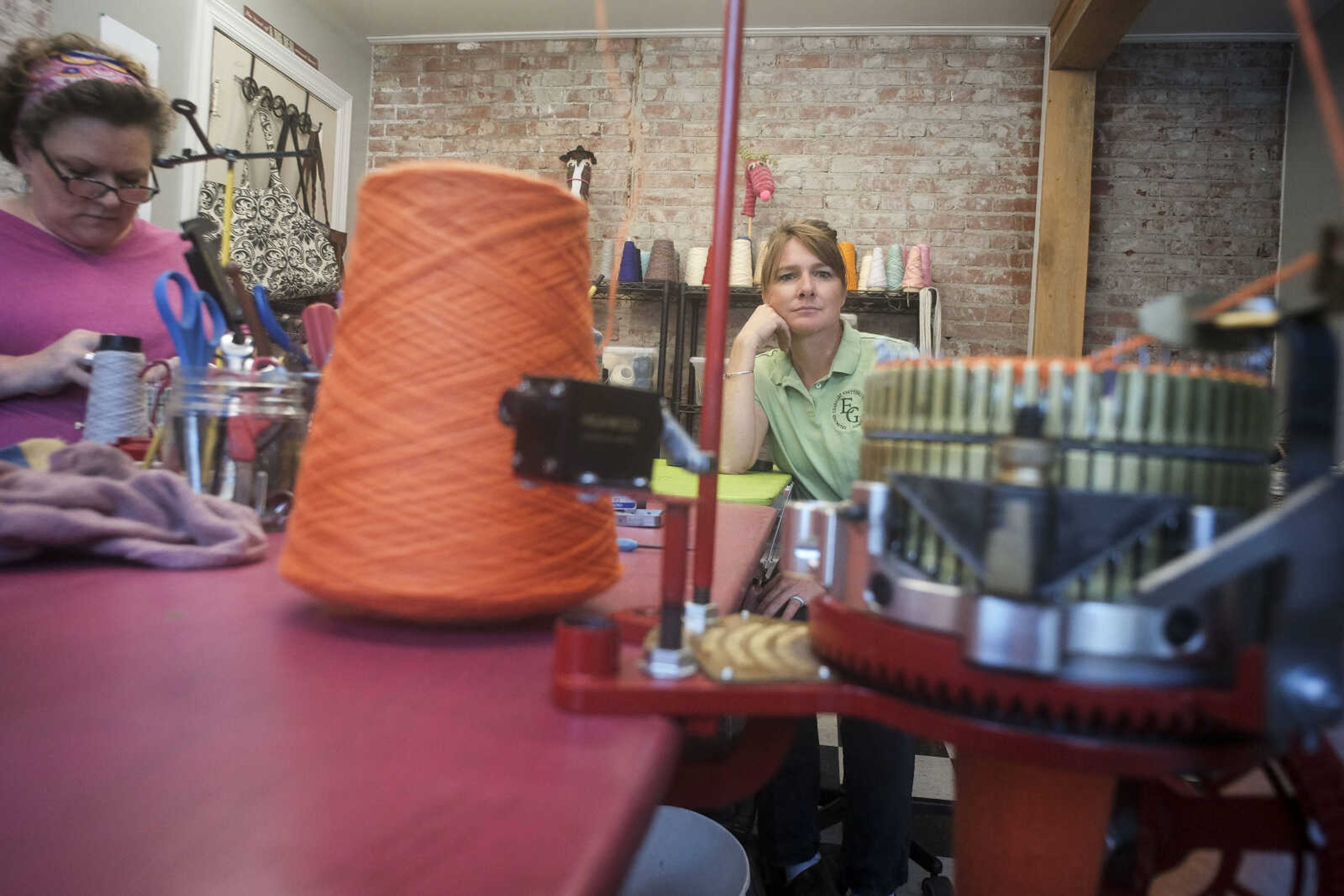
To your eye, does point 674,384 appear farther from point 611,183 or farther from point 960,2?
point 960,2

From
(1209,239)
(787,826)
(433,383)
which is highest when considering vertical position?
(1209,239)

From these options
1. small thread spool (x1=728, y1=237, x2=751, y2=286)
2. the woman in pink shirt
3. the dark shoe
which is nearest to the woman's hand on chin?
the dark shoe

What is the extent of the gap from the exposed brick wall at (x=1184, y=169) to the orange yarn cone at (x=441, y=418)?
4.24 metres

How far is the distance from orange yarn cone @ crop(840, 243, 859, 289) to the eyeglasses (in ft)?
9.75

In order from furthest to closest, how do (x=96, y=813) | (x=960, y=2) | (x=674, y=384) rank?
(x=674, y=384) → (x=960, y=2) → (x=96, y=813)

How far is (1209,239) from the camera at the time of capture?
13.0 ft

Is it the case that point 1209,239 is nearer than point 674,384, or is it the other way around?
point 1209,239

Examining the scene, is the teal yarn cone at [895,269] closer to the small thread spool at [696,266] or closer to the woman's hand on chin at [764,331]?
the small thread spool at [696,266]

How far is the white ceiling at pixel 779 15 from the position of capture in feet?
12.4

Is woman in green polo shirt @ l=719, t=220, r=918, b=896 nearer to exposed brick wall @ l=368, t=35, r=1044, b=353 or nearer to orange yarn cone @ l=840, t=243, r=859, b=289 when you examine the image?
orange yarn cone @ l=840, t=243, r=859, b=289

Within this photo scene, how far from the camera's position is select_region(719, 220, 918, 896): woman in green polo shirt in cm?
124

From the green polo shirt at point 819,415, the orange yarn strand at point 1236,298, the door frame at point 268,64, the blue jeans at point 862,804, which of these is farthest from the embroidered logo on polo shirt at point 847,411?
the door frame at point 268,64

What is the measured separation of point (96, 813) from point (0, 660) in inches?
7.0

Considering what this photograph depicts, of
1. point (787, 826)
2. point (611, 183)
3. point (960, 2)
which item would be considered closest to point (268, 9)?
point (611, 183)
